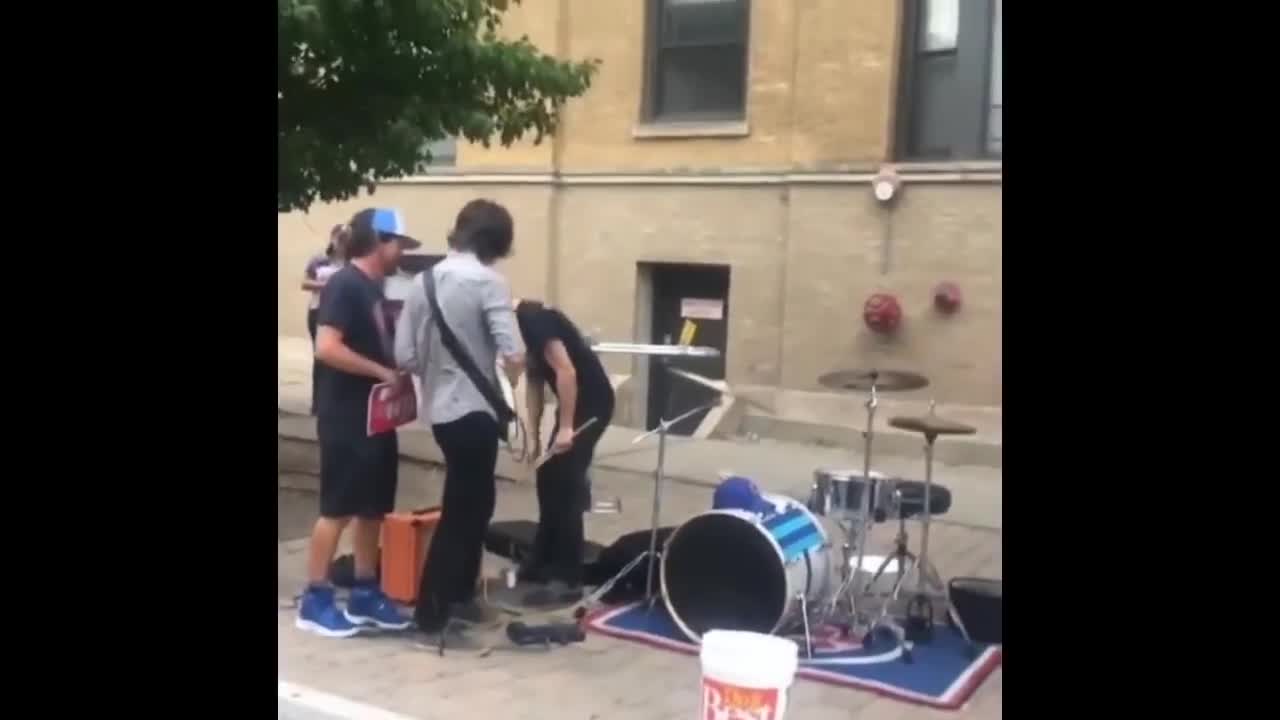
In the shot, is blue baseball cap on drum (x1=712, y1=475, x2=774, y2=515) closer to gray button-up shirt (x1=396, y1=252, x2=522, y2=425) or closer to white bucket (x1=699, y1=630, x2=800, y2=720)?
gray button-up shirt (x1=396, y1=252, x2=522, y2=425)

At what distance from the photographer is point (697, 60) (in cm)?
1303

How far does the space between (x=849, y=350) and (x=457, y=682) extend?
739cm

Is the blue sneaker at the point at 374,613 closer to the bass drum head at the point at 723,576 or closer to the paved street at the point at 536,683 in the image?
the paved street at the point at 536,683

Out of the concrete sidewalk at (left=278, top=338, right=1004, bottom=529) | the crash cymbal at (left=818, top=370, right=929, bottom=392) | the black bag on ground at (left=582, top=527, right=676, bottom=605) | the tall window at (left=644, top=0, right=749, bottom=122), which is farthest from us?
the tall window at (left=644, top=0, right=749, bottom=122)

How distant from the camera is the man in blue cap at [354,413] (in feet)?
18.5

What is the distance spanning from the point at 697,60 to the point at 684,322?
2581 millimetres

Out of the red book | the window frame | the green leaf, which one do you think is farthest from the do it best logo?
the window frame

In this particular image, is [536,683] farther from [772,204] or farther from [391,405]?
[772,204]

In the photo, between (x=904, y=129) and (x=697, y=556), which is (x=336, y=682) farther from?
(x=904, y=129)

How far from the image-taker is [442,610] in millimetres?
5633

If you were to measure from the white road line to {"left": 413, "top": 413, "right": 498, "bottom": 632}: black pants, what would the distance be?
74 cm

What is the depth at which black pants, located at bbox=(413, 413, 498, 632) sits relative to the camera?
17.8ft

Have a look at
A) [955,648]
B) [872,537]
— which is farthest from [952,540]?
[955,648]

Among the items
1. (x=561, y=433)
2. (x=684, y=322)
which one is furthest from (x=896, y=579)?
(x=684, y=322)
